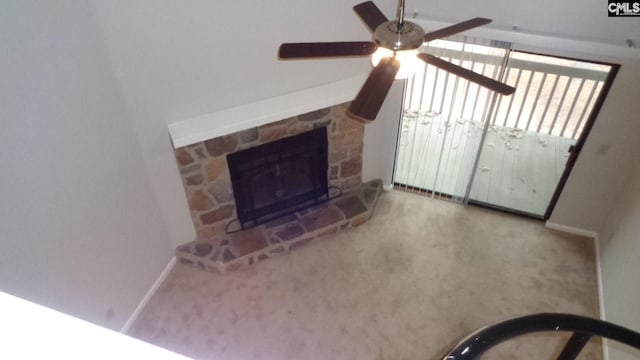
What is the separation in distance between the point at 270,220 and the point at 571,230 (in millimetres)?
2933

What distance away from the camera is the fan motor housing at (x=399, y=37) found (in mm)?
1792

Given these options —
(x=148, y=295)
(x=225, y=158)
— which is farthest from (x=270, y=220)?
(x=148, y=295)

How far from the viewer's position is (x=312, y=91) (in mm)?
3836

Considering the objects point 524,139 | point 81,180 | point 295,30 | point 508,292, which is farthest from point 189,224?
point 524,139

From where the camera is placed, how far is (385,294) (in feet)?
13.0

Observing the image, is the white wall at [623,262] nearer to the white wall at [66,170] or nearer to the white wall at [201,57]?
the white wall at [201,57]

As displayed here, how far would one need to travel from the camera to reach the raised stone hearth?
4129mm

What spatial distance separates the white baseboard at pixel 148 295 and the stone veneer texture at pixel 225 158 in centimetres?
35

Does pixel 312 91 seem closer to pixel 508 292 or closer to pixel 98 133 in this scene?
pixel 98 133

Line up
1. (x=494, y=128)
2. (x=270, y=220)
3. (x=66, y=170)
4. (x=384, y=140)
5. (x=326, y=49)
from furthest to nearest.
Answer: (x=494, y=128) < (x=384, y=140) < (x=270, y=220) < (x=66, y=170) < (x=326, y=49)

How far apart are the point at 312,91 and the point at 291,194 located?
1082 millimetres

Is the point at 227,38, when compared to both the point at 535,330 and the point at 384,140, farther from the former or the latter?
the point at 535,330

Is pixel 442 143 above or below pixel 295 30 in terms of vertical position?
below

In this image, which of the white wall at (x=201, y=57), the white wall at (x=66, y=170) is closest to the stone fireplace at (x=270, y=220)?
the white wall at (x=201, y=57)
